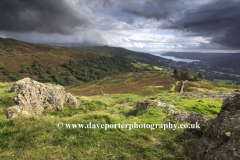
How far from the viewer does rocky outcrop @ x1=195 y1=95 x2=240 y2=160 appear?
3.55 metres

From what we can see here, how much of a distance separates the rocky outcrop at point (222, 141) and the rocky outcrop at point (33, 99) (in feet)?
34.8

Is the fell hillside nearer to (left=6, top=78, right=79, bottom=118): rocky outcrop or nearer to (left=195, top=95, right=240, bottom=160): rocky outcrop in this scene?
(left=6, top=78, right=79, bottom=118): rocky outcrop

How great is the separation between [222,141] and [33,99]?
13.3m

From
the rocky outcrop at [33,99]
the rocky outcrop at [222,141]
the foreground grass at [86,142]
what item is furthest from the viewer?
the rocky outcrop at [33,99]

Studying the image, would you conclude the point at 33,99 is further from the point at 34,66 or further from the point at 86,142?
the point at 34,66

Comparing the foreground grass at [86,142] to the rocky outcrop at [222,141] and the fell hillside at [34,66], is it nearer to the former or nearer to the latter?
the rocky outcrop at [222,141]

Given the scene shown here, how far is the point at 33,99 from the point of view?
1008 centimetres

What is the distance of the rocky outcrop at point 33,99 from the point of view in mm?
8841

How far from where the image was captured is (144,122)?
7.04m

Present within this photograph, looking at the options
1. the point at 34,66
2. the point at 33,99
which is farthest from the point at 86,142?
the point at 34,66

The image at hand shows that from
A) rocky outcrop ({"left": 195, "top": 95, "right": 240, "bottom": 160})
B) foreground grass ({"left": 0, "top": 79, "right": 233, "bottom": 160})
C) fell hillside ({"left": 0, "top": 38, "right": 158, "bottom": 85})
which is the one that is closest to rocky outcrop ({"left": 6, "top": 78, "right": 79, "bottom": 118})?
foreground grass ({"left": 0, "top": 79, "right": 233, "bottom": 160})

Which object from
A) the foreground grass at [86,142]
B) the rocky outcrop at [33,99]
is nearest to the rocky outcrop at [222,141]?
the foreground grass at [86,142]

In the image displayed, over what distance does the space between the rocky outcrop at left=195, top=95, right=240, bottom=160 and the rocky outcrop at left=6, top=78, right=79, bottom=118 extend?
417 inches

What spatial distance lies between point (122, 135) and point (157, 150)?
1.76 metres
